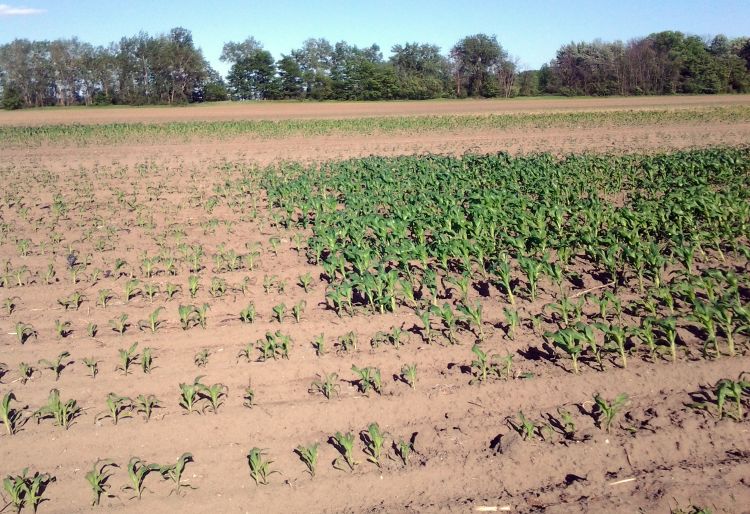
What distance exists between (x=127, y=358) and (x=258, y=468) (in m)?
2.03

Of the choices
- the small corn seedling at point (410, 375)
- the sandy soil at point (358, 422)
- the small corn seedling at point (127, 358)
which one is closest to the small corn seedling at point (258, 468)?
the sandy soil at point (358, 422)

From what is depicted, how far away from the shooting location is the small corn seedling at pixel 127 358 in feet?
17.1

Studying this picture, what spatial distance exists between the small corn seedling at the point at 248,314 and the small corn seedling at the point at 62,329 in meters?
1.67

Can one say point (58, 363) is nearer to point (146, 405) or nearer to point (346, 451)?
point (146, 405)

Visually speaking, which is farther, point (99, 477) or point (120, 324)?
point (120, 324)

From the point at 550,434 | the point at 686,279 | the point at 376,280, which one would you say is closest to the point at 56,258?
the point at 376,280

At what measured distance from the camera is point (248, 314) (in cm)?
618

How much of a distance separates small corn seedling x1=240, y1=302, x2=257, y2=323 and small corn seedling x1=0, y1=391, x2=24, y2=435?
2.07 m

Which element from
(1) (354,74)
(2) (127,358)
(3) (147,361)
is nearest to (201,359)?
(3) (147,361)

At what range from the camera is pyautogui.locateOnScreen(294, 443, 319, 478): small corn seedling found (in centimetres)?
390

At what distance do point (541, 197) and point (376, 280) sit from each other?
16.9 ft

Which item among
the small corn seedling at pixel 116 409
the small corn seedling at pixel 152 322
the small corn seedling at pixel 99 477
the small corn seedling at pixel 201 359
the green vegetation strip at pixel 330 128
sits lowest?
the small corn seedling at pixel 99 477

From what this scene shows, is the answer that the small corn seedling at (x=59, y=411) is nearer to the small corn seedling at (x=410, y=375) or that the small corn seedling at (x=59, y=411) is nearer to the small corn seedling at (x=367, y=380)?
the small corn seedling at (x=367, y=380)

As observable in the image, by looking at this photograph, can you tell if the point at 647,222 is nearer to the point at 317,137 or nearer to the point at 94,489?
the point at 94,489
